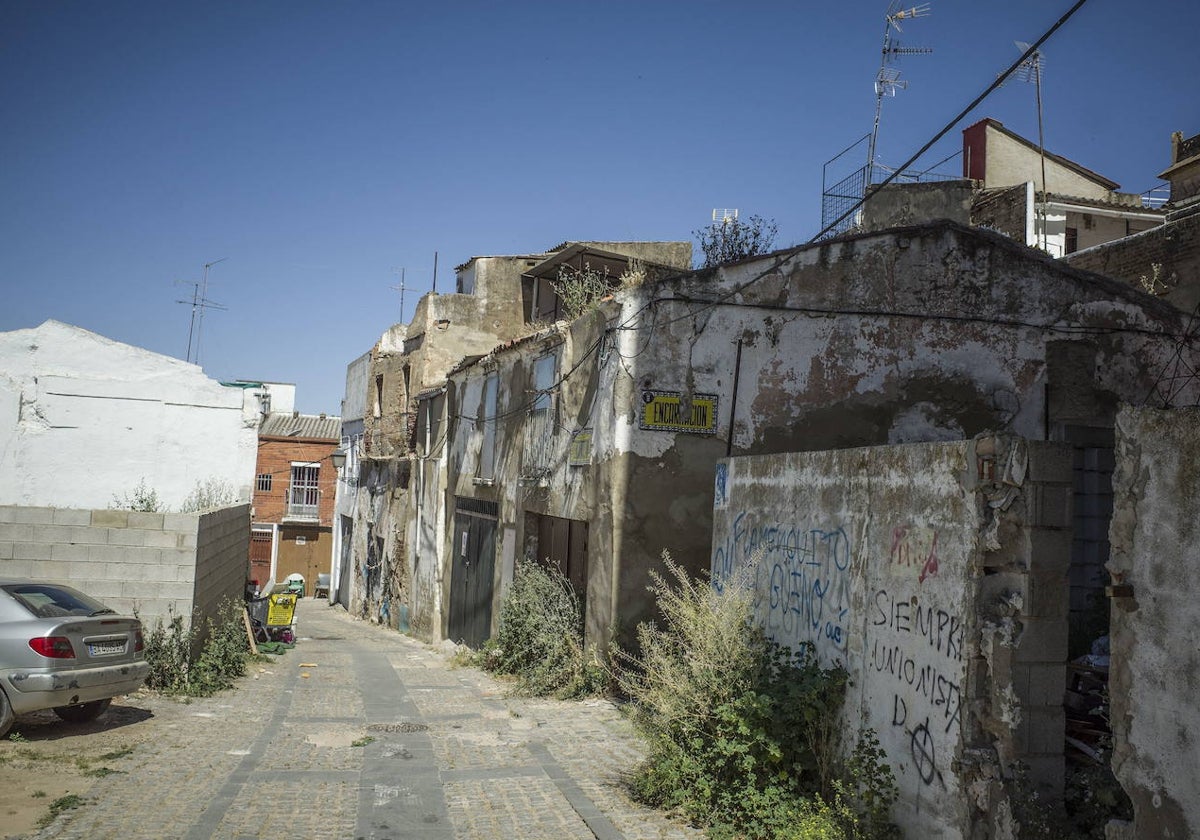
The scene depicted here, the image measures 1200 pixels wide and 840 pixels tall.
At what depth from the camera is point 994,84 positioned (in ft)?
22.7

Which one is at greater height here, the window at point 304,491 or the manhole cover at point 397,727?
the window at point 304,491

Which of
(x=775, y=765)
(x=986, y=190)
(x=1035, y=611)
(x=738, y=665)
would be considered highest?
(x=986, y=190)

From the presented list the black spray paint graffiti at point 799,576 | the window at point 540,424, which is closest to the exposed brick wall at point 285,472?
the window at point 540,424

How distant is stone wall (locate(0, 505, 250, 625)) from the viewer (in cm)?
1073

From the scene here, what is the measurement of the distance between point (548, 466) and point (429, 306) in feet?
43.7

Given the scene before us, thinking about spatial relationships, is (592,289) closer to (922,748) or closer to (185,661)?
(185,661)

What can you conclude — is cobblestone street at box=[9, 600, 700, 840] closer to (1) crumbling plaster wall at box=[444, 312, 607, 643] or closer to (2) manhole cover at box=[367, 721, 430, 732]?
(2) manhole cover at box=[367, 721, 430, 732]

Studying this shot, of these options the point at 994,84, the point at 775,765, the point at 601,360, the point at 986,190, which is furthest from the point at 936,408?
the point at 986,190

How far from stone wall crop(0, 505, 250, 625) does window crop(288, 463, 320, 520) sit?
1248 inches

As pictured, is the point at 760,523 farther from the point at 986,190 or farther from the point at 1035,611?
the point at 986,190

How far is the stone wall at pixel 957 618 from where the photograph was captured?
522 centimetres

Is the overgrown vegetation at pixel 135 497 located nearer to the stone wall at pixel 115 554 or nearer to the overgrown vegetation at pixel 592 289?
the stone wall at pixel 115 554

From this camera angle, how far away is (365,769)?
837 cm

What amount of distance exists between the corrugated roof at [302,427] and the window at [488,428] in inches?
948
